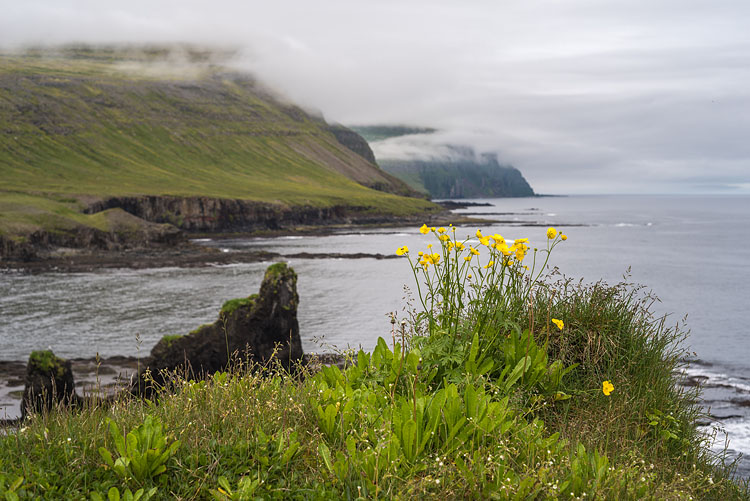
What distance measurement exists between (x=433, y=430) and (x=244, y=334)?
22307mm

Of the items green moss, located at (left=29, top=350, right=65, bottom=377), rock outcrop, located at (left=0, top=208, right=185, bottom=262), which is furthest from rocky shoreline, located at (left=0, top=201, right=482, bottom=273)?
green moss, located at (left=29, top=350, right=65, bottom=377)

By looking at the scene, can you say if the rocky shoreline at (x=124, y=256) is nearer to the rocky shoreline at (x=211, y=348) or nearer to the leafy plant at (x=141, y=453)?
the rocky shoreline at (x=211, y=348)

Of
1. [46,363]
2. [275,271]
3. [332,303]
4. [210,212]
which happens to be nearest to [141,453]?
[46,363]

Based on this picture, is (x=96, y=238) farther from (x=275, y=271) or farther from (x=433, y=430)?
(x=433, y=430)

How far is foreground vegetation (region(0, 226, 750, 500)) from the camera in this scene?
432 cm

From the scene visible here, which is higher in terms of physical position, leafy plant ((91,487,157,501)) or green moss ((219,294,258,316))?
leafy plant ((91,487,157,501))

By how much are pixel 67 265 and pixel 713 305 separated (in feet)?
236

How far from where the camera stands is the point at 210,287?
5859cm

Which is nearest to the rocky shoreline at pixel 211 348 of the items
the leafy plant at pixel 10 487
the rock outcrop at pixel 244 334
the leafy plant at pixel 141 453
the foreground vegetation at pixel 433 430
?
the rock outcrop at pixel 244 334

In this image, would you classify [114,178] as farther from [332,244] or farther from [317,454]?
[317,454]

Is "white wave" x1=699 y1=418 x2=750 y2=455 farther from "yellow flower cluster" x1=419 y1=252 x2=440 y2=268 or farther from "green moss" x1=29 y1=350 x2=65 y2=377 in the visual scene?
"green moss" x1=29 y1=350 x2=65 y2=377

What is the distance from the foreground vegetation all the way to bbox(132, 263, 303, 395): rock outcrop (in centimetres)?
1785

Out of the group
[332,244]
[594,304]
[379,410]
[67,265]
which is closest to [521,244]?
[594,304]

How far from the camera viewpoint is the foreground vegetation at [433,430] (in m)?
4.32
